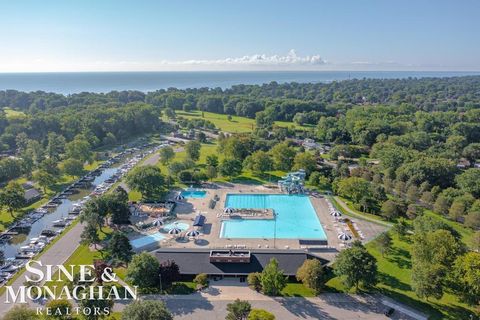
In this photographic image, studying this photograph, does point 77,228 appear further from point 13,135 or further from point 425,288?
point 13,135

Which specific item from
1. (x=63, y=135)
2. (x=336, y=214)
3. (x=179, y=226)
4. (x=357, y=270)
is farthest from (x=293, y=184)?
(x=63, y=135)

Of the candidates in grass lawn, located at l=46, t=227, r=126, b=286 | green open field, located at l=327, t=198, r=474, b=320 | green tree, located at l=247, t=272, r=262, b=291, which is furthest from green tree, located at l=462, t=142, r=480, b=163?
grass lawn, located at l=46, t=227, r=126, b=286

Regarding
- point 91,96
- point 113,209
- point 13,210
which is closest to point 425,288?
point 113,209

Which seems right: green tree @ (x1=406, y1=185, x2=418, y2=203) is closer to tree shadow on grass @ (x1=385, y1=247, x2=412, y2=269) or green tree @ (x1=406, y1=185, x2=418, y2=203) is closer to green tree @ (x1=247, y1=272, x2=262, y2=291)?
tree shadow on grass @ (x1=385, y1=247, x2=412, y2=269)

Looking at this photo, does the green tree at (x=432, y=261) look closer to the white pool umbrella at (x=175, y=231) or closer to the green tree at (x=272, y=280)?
the green tree at (x=272, y=280)

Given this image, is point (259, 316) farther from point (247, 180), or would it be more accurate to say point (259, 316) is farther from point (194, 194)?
point (247, 180)

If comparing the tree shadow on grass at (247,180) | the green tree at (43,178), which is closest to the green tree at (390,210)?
the tree shadow on grass at (247,180)
